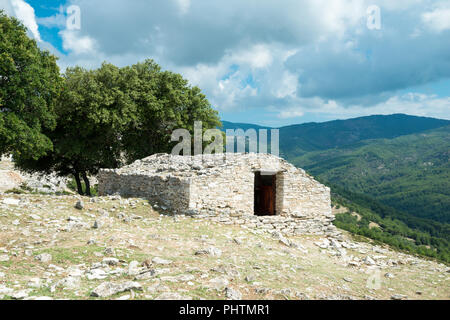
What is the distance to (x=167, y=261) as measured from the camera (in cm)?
734

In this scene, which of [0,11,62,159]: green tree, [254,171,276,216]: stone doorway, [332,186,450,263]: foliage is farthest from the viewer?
[332,186,450,263]: foliage

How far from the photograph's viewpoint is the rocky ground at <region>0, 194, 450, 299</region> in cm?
589

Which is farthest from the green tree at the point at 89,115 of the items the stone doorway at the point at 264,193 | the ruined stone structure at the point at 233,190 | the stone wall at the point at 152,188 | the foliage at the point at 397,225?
the foliage at the point at 397,225

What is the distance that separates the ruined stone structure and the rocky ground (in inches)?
34.1

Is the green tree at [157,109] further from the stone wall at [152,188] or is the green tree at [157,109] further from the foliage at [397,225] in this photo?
the foliage at [397,225]

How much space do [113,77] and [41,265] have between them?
19971mm

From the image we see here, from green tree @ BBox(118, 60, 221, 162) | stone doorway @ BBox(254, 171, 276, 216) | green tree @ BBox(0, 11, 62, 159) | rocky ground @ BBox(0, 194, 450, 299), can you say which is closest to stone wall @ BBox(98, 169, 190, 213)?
rocky ground @ BBox(0, 194, 450, 299)

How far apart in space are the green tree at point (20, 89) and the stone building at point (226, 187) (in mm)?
5831

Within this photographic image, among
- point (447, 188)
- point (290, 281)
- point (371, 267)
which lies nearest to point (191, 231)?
point (290, 281)

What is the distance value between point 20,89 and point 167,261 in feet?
47.8

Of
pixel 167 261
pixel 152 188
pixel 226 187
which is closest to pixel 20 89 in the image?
pixel 152 188

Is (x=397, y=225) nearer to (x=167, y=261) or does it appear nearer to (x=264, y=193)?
Answer: (x=264, y=193)

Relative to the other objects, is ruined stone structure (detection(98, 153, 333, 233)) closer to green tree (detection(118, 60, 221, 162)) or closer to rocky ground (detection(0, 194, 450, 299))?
rocky ground (detection(0, 194, 450, 299))
